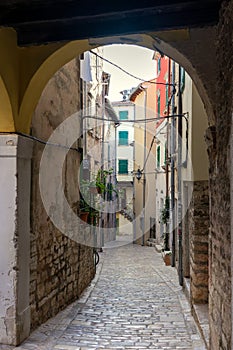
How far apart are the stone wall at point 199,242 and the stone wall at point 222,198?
6.83 ft

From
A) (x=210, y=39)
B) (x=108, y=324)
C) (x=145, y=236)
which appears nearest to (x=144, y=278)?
(x=108, y=324)

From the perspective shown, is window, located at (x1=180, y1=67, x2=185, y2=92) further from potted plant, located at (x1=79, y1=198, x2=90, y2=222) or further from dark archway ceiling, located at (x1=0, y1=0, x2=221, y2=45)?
dark archway ceiling, located at (x1=0, y1=0, x2=221, y2=45)

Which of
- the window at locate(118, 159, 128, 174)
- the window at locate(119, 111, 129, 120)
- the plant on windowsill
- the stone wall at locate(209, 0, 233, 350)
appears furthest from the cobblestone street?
the window at locate(119, 111, 129, 120)

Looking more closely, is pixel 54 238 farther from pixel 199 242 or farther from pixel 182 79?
pixel 182 79

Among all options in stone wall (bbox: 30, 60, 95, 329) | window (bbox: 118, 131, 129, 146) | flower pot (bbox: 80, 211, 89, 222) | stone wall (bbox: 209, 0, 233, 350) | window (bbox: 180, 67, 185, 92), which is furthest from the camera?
window (bbox: 118, 131, 129, 146)

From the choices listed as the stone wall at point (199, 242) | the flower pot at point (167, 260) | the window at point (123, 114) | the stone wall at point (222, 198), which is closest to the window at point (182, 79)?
the stone wall at point (199, 242)

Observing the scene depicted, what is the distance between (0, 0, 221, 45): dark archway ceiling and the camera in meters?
3.35

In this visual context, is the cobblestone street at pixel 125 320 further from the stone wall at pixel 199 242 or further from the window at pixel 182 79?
the window at pixel 182 79

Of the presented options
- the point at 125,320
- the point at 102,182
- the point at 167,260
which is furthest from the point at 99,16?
the point at 167,260

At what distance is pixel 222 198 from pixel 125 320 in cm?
335

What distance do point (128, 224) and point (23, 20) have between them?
26727mm

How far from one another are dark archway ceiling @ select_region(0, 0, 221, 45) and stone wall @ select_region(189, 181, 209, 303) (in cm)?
358

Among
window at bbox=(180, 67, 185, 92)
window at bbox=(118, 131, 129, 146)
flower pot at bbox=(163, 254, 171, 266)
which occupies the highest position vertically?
window at bbox=(118, 131, 129, 146)

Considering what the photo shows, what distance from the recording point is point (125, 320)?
596 cm
